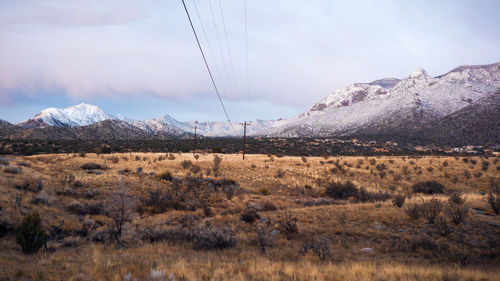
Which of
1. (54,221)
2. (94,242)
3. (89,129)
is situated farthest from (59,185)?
(89,129)

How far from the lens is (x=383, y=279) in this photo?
22.6 ft

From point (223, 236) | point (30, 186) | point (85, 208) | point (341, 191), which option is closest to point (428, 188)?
point (341, 191)

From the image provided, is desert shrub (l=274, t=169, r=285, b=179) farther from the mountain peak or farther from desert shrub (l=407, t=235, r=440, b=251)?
the mountain peak

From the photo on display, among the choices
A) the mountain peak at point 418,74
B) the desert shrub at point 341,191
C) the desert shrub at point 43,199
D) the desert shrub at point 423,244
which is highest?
the mountain peak at point 418,74

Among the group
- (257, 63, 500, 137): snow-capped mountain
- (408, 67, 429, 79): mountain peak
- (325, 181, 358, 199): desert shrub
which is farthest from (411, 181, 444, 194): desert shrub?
(408, 67, 429, 79): mountain peak

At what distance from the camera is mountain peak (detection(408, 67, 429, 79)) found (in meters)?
161

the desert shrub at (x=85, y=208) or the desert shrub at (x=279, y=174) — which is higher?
the desert shrub at (x=279, y=174)

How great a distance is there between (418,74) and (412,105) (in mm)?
52661

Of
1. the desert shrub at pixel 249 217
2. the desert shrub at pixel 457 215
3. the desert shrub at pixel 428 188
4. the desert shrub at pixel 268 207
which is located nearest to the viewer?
the desert shrub at pixel 457 215

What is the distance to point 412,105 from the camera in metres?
125

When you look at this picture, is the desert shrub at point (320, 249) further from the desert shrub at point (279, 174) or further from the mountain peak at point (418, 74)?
the mountain peak at point (418, 74)

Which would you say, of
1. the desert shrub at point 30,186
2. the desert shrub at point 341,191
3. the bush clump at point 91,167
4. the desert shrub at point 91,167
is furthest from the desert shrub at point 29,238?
the desert shrub at point 341,191

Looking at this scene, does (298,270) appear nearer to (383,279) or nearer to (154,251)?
(383,279)

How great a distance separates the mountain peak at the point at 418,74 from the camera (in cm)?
16125
